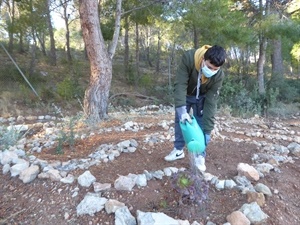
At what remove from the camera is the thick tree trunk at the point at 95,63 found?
3832 millimetres

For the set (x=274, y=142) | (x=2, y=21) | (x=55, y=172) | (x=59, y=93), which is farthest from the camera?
(x=2, y=21)

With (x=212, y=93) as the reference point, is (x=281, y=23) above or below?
above

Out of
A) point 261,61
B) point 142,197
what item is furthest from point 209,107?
point 261,61

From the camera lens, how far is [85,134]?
3.27 metres

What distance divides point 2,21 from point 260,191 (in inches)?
491

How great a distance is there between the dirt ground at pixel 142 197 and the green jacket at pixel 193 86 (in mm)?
492

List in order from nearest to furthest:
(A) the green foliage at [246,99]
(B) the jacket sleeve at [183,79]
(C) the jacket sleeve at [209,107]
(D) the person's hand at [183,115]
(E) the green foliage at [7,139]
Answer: (D) the person's hand at [183,115] < (B) the jacket sleeve at [183,79] < (C) the jacket sleeve at [209,107] < (E) the green foliage at [7,139] < (A) the green foliage at [246,99]

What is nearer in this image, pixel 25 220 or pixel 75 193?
pixel 25 220

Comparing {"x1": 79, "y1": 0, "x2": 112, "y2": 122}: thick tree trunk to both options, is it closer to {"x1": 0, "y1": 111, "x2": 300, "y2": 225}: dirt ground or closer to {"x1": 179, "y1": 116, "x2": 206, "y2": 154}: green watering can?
{"x1": 0, "y1": 111, "x2": 300, "y2": 225}: dirt ground

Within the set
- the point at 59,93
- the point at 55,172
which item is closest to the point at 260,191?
the point at 55,172

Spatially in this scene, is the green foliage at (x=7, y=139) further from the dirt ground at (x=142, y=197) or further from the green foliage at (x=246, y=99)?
the green foliage at (x=246, y=99)

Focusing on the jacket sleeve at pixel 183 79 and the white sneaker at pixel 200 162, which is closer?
the jacket sleeve at pixel 183 79

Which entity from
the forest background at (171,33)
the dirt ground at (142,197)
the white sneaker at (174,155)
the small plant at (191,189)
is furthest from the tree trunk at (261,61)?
the small plant at (191,189)

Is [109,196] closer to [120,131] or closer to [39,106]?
[120,131]
